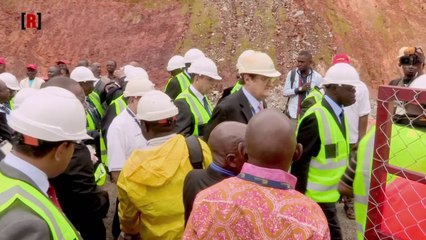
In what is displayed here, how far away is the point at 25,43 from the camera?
20.0 meters

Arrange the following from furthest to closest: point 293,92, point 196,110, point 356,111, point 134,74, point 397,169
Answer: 1. point 293,92
2. point 134,74
3. point 356,111
4. point 196,110
5. point 397,169

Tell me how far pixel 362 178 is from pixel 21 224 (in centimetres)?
188

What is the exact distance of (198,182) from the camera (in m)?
2.84

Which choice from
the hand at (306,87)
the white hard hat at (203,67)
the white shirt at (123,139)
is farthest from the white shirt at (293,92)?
the white shirt at (123,139)

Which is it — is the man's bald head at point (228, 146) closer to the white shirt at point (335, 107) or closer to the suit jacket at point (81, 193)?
the suit jacket at point (81, 193)

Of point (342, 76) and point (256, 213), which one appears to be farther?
point (342, 76)

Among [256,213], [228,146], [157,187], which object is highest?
[256,213]

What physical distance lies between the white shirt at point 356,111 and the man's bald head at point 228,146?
149 inches

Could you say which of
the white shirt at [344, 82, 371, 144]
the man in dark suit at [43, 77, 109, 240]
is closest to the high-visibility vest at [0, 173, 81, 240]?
the man in dark suit at [43, 77, 109, 240]

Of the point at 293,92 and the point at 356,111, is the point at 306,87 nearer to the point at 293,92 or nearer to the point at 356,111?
the point at 293,92

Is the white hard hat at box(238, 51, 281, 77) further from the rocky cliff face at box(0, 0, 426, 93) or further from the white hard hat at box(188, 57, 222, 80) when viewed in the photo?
the rocky cliff face at box(0, 0, 426, 93)

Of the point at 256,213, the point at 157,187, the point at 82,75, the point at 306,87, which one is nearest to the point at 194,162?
the point at 157,187

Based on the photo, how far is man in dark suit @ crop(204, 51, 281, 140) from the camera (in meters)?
4.45

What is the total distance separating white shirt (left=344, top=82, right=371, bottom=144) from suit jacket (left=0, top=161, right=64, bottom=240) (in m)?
4.93
